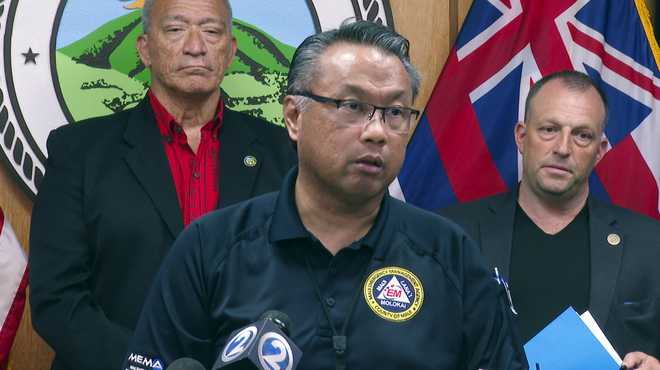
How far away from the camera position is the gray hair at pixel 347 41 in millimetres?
2547

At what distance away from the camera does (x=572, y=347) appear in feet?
10.2

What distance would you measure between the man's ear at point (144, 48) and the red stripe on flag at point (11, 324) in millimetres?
820

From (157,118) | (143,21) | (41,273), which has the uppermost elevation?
(143,21)

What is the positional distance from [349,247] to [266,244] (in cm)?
18

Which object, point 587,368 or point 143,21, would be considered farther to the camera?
Answer: point 143,21

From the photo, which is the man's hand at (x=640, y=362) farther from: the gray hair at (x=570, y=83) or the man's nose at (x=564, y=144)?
the gray hair at (x=570, y=83)

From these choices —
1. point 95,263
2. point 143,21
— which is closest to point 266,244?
point 95,263

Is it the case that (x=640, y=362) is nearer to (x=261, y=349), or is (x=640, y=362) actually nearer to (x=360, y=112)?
(x=360, y=112)

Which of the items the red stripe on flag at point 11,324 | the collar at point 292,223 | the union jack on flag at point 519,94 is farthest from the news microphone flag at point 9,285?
the collar at point 292,223

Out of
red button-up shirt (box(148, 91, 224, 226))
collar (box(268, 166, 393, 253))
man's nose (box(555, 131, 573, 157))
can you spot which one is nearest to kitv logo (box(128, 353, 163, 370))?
collar (box(268, 166, 393, 253))

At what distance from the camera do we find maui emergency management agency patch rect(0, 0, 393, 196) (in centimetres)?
417

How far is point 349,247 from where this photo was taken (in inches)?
98.3

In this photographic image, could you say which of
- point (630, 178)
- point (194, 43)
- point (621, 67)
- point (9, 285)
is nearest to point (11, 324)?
point (9, 285)

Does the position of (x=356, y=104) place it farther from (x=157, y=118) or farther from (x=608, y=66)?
(x=608, y=66)
